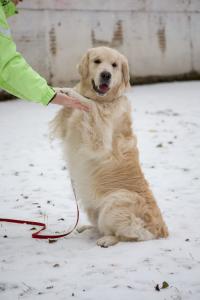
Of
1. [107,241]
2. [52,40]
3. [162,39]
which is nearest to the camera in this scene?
[107,241]

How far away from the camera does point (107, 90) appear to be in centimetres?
381

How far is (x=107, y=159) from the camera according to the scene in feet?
12.2

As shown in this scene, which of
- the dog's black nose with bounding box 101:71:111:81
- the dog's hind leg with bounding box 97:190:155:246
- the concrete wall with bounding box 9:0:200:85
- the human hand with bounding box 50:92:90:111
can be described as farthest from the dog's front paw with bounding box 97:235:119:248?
the concrete wall with bounding box 9:0:200:85

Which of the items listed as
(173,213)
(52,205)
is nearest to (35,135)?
(52,205)

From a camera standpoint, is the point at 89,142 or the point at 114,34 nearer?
the point at 89,142

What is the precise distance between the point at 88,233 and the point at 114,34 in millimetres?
8726

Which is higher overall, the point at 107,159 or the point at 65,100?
the point at 65,100

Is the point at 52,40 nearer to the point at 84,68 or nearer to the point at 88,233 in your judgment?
the point at 84,68

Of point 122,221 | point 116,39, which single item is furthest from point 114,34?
point 122,221

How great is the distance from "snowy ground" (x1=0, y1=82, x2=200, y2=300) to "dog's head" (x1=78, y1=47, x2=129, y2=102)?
49.9 inches

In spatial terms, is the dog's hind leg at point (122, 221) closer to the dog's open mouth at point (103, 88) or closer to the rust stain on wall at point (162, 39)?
the dog's open mouth at point (103, 88)

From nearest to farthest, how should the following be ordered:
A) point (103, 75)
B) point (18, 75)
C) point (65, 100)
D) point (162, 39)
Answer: point (18, 75), point (65, 100), point (103, 75), point (162, 39)

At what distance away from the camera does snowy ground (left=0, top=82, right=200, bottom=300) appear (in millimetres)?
2641

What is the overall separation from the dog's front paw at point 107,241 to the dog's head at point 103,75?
121cm
